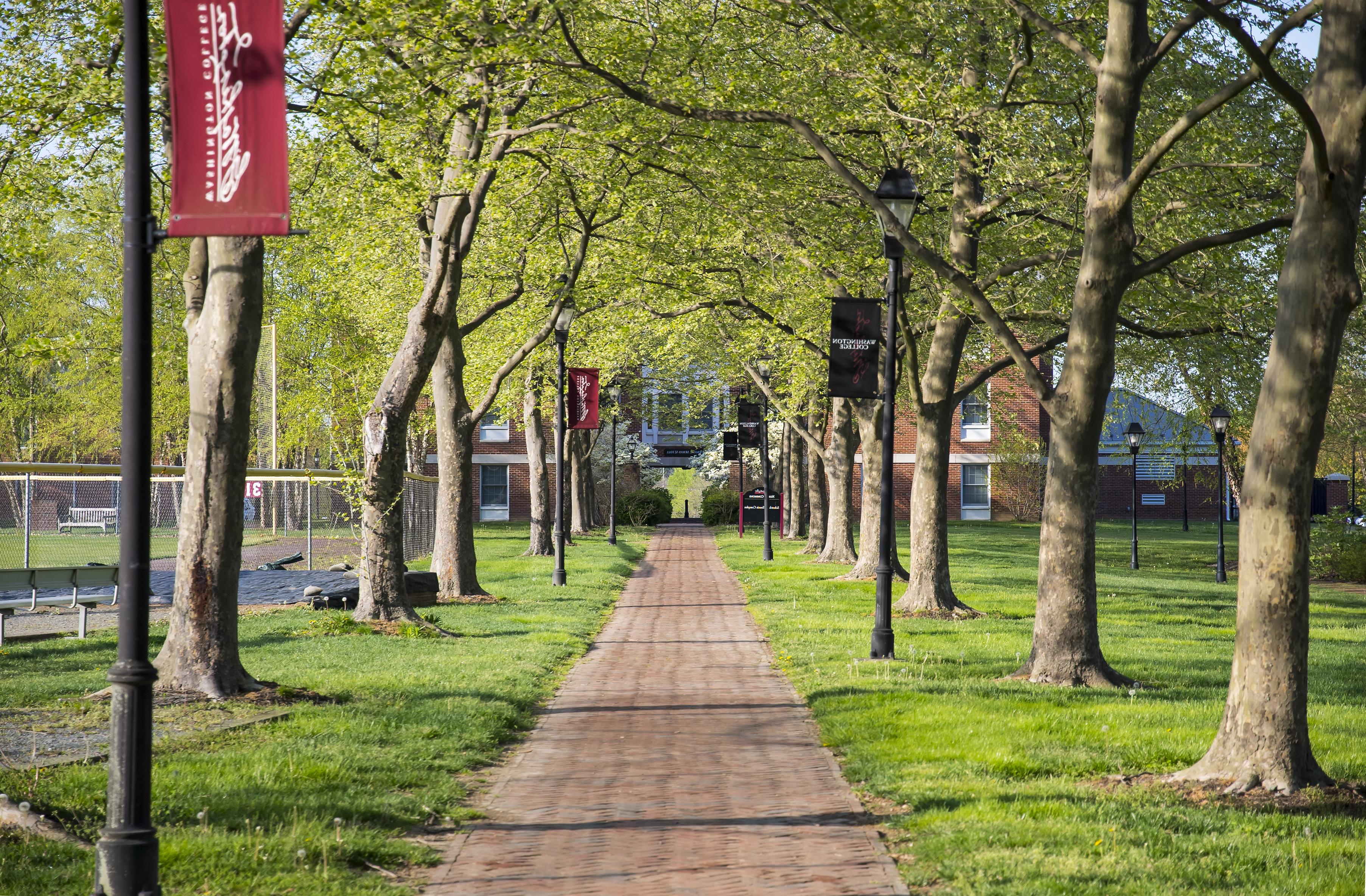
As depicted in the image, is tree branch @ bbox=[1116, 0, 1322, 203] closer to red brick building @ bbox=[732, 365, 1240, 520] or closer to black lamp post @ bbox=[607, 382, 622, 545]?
black lamp post @ bbox=[607, 382, 622, 545]

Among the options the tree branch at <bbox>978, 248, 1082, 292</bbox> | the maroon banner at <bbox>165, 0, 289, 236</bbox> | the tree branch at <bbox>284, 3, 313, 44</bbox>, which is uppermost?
the tree branch at <bbox>284, 3, 313, 44</bbox>

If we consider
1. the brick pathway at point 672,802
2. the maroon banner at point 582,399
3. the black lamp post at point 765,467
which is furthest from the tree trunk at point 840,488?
the brick pathway at point 672,802

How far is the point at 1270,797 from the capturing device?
22.8ft

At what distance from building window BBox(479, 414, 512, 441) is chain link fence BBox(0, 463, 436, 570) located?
817 inches

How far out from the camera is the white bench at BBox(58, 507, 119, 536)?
91.1 ft

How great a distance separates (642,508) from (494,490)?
457 inches

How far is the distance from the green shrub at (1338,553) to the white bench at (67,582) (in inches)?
982

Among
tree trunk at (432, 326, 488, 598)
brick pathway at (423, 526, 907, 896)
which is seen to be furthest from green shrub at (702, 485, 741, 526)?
brick pathway at (423, 526, 907, 896)

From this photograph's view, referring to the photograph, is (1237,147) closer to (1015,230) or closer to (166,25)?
(1015,230)

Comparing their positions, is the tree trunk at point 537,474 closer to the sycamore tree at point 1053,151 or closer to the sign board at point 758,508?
the sign board at point 758,508

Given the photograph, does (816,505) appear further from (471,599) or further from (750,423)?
(471,599)

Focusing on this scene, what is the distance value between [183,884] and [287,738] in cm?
305

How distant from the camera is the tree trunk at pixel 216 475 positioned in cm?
953

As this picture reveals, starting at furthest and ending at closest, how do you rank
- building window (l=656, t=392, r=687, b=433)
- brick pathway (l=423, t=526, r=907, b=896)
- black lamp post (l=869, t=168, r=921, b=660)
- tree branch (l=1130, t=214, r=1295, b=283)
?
1. building window (l=656, t=392, r=687, b=433)
2. black lamp post (l=869, t=168, r=921, b=660)
3. tree branch (l=1130, t=214, r=1295, b=283)
4. brick pathway (l=423, t=526, r=907, b=896)
